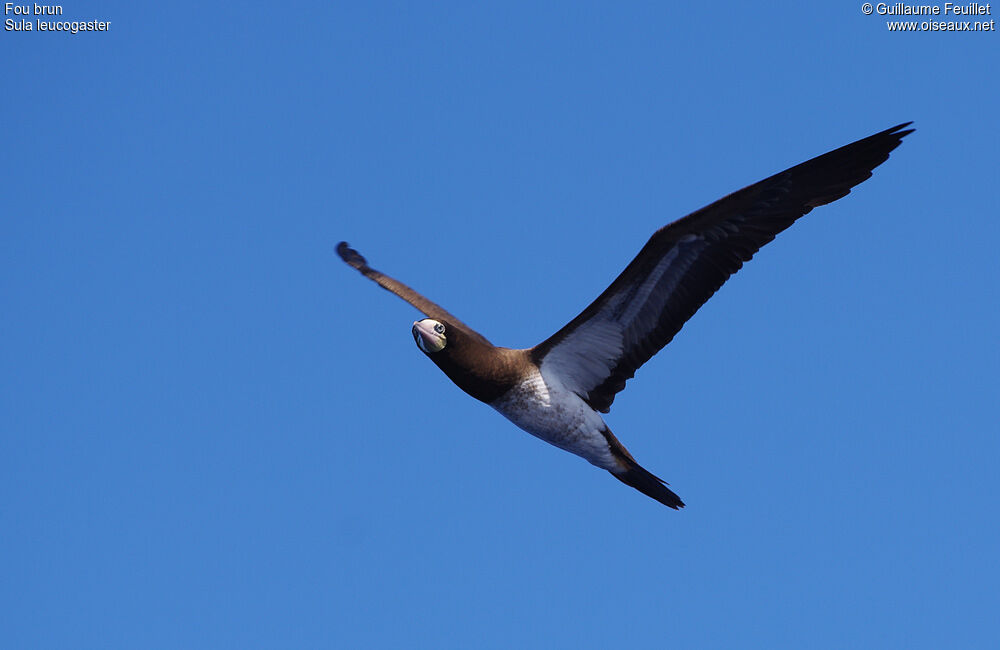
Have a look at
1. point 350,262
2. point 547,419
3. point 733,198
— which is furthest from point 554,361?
point 350,262

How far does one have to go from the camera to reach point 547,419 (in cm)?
1240

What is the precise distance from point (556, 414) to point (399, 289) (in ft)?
13.4

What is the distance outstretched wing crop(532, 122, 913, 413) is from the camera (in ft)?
36.1

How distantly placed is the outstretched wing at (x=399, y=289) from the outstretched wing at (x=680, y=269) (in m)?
1.65

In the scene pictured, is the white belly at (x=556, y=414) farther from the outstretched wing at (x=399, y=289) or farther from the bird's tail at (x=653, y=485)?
the outstretched wing at (x=399, y=289)

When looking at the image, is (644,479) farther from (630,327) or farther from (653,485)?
(630,327)

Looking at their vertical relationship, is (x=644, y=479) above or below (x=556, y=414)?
below

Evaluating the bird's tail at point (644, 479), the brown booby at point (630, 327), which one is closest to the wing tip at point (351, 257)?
the brown booby at point (630, 327)

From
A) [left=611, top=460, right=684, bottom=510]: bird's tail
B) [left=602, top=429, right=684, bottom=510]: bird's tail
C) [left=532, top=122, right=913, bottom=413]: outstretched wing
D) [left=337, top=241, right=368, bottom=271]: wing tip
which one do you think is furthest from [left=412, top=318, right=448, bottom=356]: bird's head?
[left=337, top=241, right=368, bottom=271]: wing tip

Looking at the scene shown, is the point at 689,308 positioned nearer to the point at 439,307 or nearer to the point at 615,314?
the point at 615,314

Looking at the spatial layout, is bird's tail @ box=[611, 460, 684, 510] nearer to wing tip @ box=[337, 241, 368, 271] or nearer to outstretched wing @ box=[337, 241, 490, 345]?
outstretched wing @ box=[337, 241, 490, 345]

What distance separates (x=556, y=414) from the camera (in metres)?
12.4

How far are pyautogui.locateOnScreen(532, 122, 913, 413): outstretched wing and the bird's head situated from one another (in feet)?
3.95

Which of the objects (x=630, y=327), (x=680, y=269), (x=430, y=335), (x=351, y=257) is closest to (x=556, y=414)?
(x=630, y=327)
